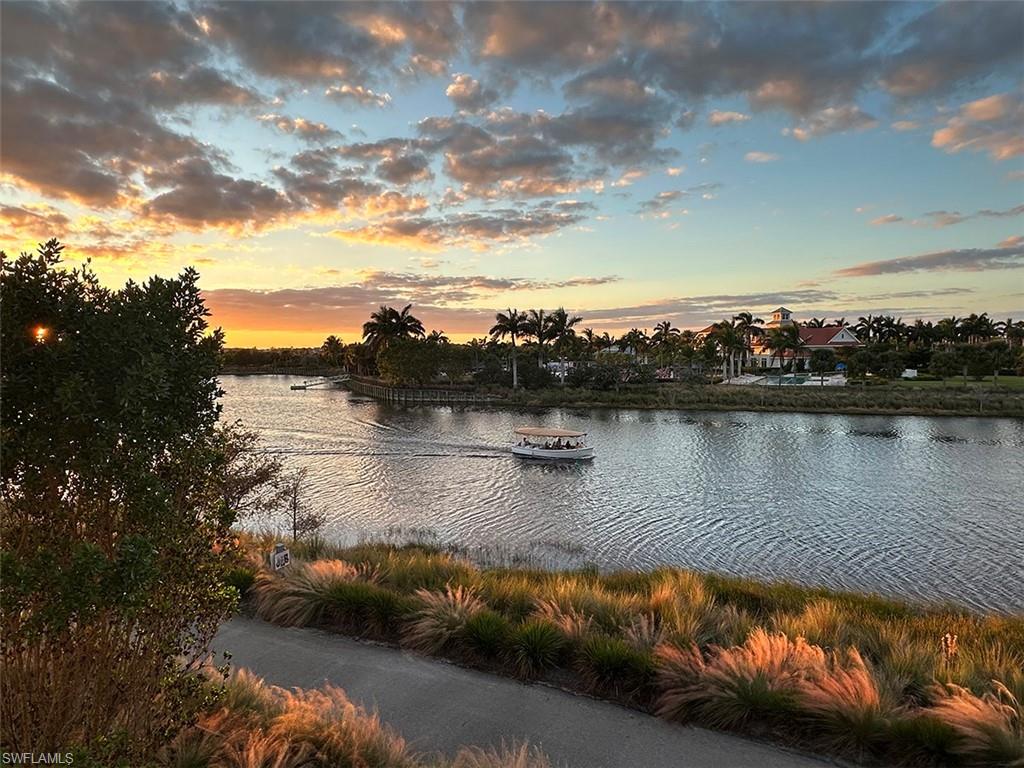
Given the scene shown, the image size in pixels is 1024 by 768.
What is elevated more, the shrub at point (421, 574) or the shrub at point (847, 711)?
the shrub at point (847, 711)

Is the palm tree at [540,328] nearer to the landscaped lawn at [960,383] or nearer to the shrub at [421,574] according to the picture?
the landscaped lawn at [960,383]

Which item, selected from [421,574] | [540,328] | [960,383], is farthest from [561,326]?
[421,574]

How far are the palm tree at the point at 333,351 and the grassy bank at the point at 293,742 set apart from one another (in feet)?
557

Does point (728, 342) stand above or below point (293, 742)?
above

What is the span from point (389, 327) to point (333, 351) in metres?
81.6

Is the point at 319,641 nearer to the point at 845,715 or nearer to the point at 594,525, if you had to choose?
the point at 845,715

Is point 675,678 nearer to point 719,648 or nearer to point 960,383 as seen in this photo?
point 719,648

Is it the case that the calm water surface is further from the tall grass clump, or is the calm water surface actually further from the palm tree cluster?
the palm tree cluster

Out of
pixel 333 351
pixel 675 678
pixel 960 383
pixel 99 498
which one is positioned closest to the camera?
pixel 99 498

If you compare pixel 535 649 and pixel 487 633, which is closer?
pixel 535 649

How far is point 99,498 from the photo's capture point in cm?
402

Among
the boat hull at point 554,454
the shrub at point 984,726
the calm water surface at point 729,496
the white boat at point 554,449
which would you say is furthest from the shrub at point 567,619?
the white boat at point 554,449

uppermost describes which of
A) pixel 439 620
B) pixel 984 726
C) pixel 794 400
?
pixel 984 726

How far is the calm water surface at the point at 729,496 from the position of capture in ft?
64.3
